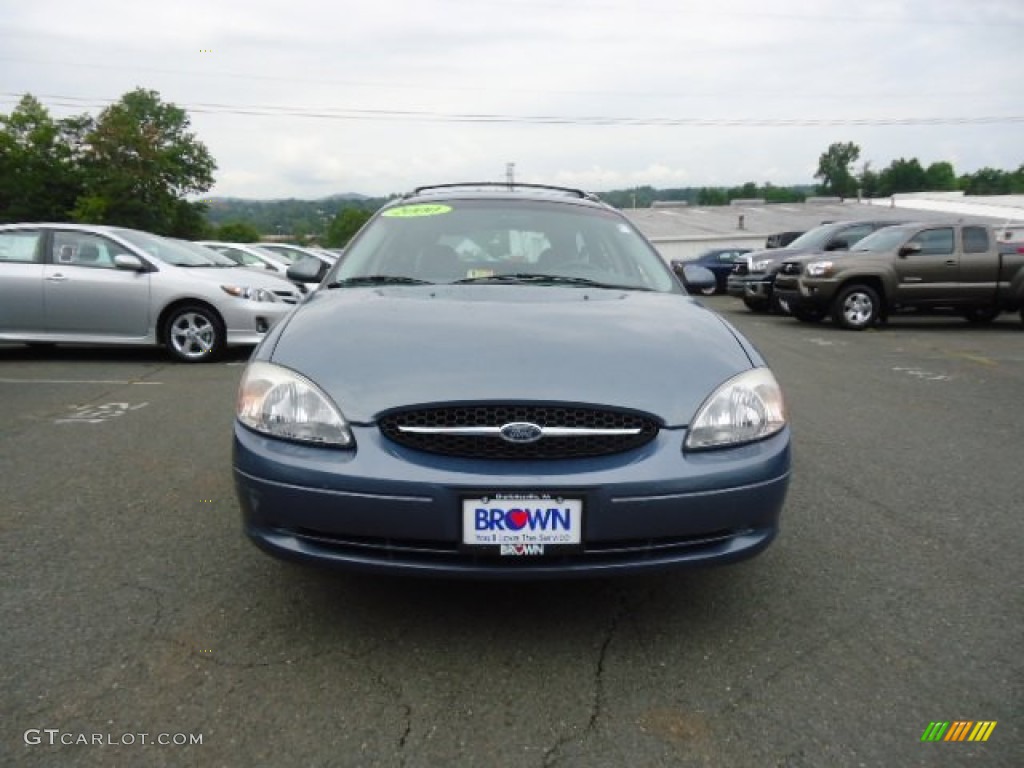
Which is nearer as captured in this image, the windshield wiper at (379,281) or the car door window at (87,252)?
the windshield wiper at (379,281)

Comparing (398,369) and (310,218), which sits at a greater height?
(310,218)

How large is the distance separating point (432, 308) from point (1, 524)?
220 cm

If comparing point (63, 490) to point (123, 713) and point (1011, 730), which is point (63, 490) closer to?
point (123, 713)

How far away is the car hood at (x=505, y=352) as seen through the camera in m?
2.27

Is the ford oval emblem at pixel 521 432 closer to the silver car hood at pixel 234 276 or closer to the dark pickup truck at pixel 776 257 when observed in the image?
the silver car hood at pixel 234 276

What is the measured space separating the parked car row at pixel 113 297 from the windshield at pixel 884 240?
377 inches

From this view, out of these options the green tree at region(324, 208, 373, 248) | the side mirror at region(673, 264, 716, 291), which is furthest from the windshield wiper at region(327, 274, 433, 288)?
the green tree at region(324, 208, 373, 248)

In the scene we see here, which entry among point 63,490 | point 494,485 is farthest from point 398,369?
point 63,490

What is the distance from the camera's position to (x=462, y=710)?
6.88 ft

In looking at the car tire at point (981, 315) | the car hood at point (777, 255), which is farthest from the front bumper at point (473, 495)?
the car tire at point (981, 315)

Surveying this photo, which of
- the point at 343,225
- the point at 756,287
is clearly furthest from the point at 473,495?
the point at 343,225

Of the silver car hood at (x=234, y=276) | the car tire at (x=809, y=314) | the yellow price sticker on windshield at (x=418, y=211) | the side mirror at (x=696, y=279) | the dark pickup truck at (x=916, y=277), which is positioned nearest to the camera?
the yellow price sticker on windshield at (x=418, y=211)

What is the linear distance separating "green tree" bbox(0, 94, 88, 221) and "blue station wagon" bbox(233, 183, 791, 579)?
56078mm

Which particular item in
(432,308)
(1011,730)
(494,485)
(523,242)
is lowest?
(1011,730)
